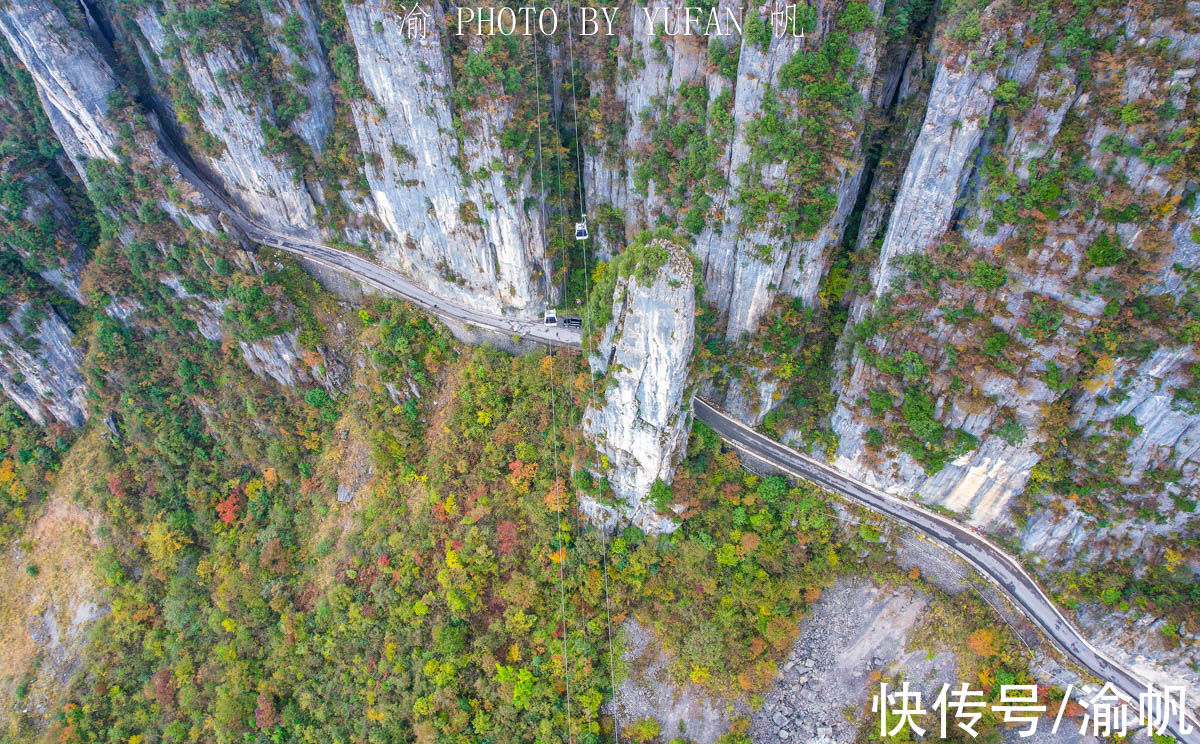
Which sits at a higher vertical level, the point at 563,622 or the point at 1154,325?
the point at 1154,325

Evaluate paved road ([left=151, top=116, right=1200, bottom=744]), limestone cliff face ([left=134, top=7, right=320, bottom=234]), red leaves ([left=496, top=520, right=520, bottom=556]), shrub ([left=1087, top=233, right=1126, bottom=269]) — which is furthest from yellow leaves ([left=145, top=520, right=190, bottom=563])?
shrub ([left=1087, top=233, right=1126, bottom=269])

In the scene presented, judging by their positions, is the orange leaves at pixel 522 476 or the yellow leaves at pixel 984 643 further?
the orange leaves at pixel 522 476

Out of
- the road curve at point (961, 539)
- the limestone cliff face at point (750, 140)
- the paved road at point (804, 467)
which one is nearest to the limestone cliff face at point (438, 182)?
the paved road at point (804, 467)

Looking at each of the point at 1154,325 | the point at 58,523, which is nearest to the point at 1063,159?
the point at 1154,325

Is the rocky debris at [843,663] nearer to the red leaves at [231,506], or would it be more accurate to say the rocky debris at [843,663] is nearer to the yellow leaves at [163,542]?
the red leaves at [231,506]

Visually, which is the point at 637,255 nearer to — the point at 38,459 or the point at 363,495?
the point at 363,495

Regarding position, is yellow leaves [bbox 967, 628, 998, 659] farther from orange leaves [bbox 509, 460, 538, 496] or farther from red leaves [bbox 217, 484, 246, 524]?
red leaves [bbox 217, 484, 246, 524]
